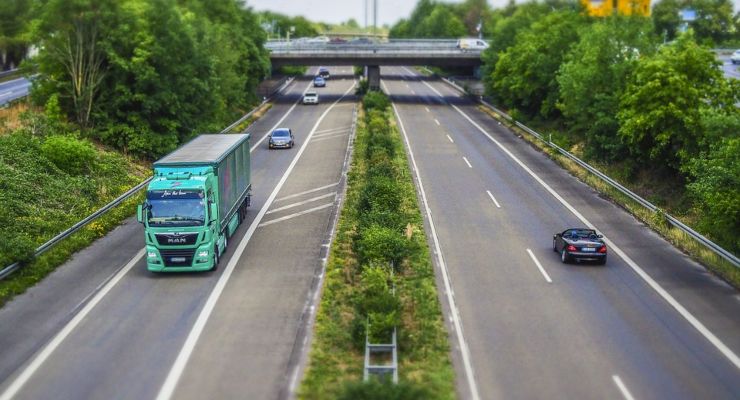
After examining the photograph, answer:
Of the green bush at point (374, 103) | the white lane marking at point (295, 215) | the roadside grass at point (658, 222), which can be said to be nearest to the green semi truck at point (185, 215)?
the white lane marking at point (295, 215)

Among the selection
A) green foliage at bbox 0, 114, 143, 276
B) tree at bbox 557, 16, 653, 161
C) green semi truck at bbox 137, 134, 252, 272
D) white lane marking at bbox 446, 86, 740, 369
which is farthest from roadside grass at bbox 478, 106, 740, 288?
green foliage at bbox 0, 114, 143, 276

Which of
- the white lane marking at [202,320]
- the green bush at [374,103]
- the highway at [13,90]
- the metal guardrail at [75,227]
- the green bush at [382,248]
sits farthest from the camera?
the green bush at [374,103]

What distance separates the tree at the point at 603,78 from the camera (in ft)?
160

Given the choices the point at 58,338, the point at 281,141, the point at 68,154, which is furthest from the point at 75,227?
the point at 281,141

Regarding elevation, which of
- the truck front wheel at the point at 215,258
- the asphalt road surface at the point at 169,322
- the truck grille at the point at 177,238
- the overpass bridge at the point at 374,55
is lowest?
the asphalt road surface at the point at 169,322

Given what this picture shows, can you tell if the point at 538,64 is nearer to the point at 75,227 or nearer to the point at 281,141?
the point at 281,141

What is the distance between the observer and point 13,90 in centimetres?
6419

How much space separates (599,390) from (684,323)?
243 inches

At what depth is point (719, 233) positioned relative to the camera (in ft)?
102

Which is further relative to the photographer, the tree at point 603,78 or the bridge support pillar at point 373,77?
the bridge support pillar at point 373,77

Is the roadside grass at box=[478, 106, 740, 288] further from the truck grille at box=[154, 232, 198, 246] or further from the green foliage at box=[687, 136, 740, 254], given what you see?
the truck grille at box=[154, 232, 198, 246]

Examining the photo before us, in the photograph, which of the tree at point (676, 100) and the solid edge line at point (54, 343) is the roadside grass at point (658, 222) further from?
the solid edge line at point (54, 343)

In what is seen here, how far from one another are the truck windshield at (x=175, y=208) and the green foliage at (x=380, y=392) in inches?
482

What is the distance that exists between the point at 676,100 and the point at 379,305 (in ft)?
83.5
